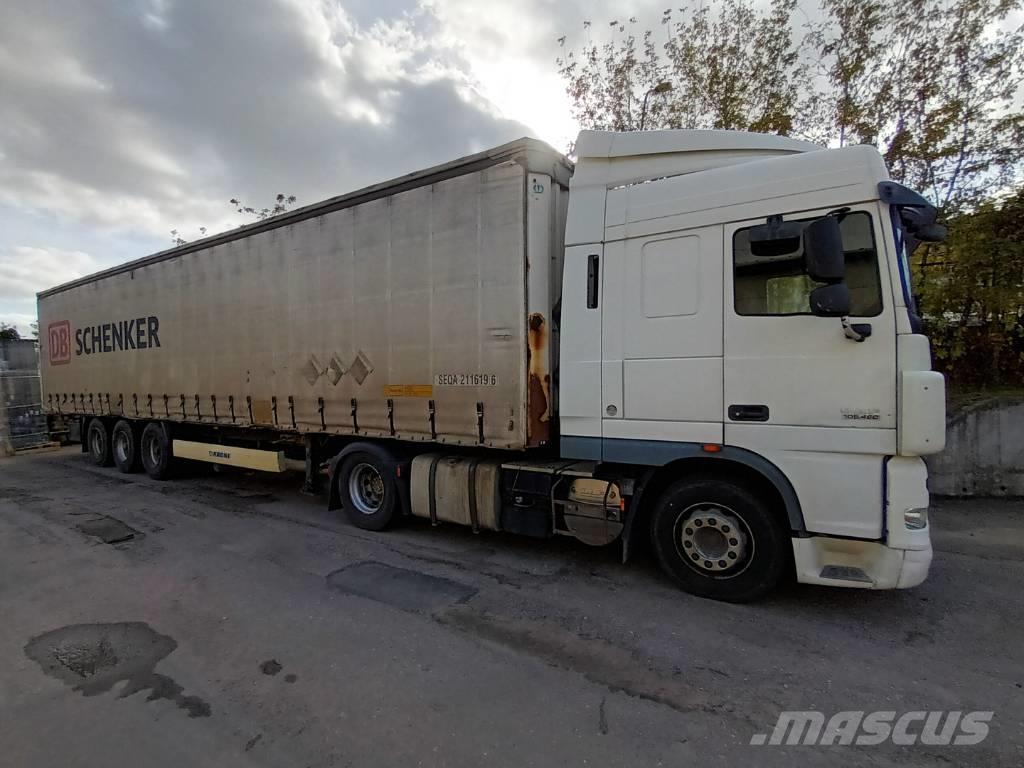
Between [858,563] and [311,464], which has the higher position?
[311,464]

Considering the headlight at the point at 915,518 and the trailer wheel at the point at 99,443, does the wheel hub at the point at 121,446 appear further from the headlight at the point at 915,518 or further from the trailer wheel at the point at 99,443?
the headlight at the point at 915,518

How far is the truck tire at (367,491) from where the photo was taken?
583 cm

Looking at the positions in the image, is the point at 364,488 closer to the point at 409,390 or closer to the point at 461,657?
the point at 409,390

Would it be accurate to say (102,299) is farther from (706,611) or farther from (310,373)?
(706,611)

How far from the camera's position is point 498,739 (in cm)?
254

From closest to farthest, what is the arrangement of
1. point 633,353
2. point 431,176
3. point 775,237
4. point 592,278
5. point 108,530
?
1. point 775,237
2. point 633,353
3. point 592,278
4. point 431,176
5. point 108,530

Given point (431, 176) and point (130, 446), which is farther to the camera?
point (130, 446)

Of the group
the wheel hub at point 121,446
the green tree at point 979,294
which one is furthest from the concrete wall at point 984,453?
the wheel hub at point 121,446

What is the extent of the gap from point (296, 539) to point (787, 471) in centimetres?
498

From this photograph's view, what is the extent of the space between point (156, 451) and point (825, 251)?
35.2 ft

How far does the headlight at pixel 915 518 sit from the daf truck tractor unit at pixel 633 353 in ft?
0.15

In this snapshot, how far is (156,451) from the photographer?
9445 millimetres

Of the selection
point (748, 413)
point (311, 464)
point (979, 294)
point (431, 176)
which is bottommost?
point (311, 464)

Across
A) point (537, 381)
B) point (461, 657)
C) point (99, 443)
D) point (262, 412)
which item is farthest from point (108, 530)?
point (99, 443)
